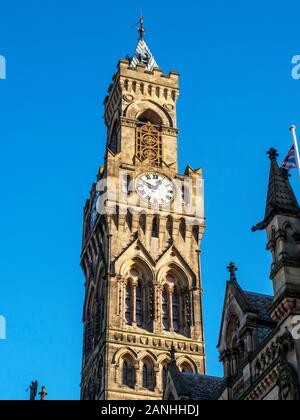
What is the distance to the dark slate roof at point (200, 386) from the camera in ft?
129

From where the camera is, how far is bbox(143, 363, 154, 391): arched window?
58.5 meters

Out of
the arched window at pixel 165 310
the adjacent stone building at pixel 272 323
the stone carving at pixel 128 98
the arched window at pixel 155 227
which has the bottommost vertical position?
the adjacent stone building at pixel 272 323

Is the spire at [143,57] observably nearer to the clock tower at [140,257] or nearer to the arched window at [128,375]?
the clock tower at [140,257]

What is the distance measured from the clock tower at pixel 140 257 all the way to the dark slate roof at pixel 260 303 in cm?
2182

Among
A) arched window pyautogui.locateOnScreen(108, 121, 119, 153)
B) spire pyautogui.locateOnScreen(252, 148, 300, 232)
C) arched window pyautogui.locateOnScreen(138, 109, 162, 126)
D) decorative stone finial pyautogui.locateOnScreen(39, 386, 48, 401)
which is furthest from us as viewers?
arched window pyautogui.locateOnScreen(138, 109, 162, 126)

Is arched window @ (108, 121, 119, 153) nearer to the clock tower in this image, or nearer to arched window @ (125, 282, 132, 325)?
the clock tower

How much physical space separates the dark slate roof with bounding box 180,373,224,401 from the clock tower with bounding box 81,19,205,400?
47.8ft

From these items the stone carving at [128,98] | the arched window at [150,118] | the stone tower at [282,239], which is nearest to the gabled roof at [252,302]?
the stone tower at [282,239]

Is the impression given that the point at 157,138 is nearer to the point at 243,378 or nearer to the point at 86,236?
the point at 86,236

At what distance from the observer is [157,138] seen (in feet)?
232

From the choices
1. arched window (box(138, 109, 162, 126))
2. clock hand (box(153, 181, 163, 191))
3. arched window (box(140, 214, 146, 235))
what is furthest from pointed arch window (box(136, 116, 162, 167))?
arched window (box(140, 214, 146, 235))

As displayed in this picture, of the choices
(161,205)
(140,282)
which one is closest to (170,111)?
(161,205)

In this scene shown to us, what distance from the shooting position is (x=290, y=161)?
1272 inches
